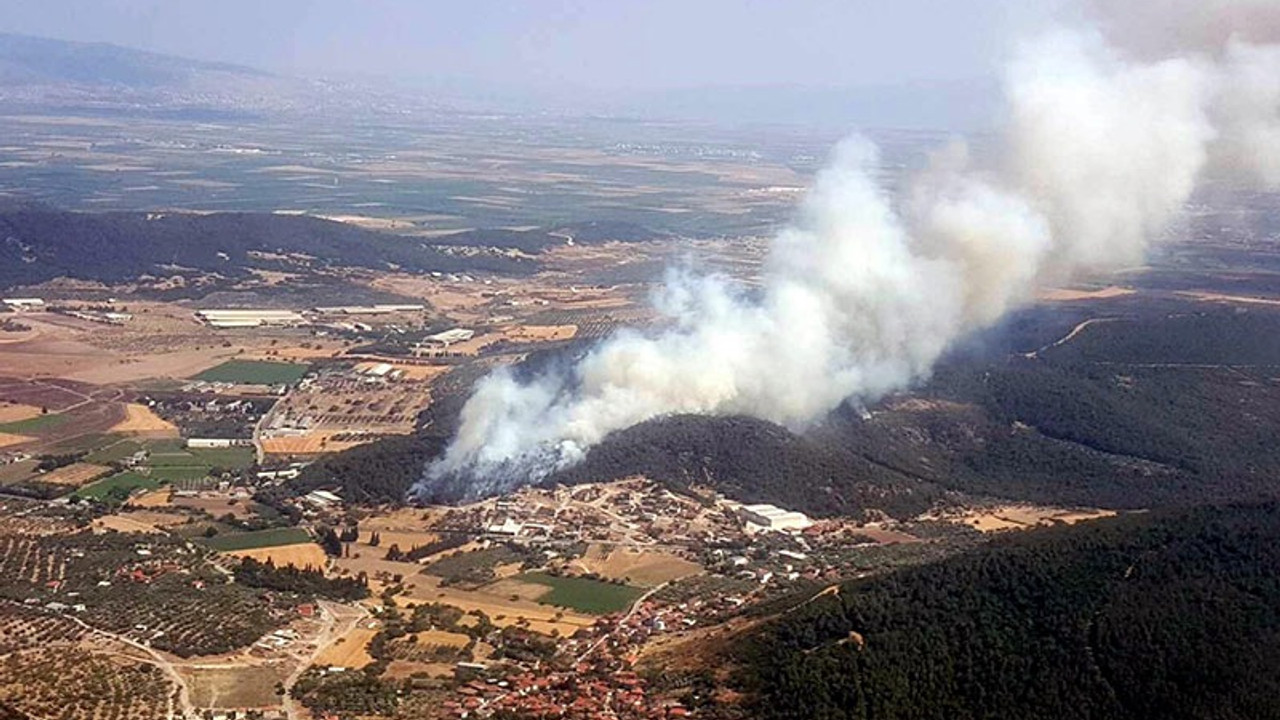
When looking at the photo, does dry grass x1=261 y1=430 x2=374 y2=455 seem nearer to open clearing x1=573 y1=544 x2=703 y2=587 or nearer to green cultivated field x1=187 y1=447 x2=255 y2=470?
green cultivated field x1=187 y1=447 x2=255 y2=470

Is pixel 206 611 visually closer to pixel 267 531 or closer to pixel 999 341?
pixel 267 531

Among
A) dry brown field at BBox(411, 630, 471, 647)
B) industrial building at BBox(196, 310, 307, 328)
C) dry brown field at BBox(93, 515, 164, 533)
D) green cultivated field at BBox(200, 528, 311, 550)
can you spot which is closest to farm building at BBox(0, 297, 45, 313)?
industrial building at BBox(196, 310, 307, 328)

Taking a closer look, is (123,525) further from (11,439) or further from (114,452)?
(11,439)

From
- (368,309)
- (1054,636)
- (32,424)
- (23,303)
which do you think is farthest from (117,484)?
(23,303)

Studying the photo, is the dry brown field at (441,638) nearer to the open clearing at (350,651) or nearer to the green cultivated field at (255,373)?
the open clearing at (350,651)

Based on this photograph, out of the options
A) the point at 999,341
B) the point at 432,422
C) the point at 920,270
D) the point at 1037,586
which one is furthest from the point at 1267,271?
the point at 1037,586

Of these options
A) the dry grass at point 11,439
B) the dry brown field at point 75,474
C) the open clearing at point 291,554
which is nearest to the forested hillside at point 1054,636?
the open clearing at point 291,554
